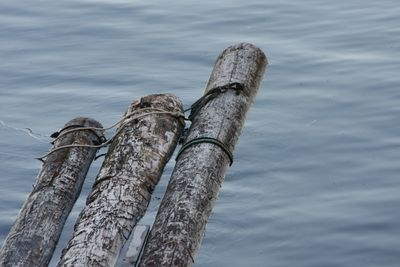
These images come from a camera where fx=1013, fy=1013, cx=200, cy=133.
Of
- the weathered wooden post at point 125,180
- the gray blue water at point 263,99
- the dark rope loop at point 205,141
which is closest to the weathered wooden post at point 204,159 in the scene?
the dark rope loop at point 205,141

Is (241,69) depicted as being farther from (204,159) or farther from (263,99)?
(263,99)

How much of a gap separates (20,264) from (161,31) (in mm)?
9747

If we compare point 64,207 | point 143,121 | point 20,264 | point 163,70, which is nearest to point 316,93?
point 163,70

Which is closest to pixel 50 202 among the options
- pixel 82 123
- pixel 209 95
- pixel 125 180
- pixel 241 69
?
pixel 125 180

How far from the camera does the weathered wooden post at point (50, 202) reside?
7.53m

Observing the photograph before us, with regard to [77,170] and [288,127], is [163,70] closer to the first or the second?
[288,127]

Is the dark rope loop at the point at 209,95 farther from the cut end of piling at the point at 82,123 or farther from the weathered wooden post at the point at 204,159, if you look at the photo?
the cut end of piling at the point at 82,123

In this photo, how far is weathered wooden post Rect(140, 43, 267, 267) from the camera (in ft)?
24.1

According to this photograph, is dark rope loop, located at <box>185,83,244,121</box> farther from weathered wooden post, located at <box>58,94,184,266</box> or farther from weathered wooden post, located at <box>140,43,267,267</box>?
weathered wooden post, located at <box>58,94,184,266</box>

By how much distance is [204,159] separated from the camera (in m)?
8.43

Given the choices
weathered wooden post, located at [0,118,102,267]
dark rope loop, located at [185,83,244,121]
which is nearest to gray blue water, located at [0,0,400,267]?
weathered wooden post, located at [0,118,102,267]

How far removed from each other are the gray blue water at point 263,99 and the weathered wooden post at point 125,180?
5.27 feet

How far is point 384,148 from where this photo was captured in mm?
12117

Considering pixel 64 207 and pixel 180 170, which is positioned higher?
pixel 180 170
